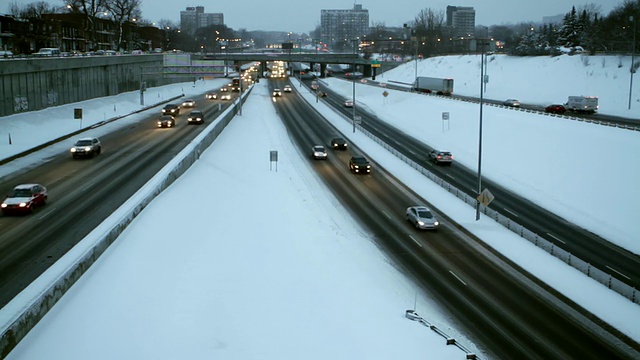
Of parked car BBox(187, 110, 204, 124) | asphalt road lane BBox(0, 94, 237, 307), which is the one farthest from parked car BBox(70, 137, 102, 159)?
parked car BBox(187, 110, 204, 124)

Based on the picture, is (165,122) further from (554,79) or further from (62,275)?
(554,79)

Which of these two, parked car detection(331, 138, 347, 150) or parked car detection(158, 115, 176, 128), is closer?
parked car detection(331, 138, 347, 150)

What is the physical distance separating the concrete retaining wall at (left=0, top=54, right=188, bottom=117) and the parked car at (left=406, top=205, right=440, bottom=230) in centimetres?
3980

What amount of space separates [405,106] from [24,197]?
63775mm

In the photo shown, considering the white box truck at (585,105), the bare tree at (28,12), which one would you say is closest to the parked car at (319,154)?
the white box truck at (585,105)

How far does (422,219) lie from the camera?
31.5 metres

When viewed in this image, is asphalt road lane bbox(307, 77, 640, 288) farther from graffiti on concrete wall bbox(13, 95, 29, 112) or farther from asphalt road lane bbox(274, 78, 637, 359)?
graffiti on concrete wall bbox(13, 95, 29, 112)

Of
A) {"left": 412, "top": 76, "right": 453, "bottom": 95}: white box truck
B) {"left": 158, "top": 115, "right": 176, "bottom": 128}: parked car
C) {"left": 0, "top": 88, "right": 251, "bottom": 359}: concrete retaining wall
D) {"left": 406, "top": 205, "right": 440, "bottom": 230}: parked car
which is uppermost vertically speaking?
{"left": 412, "top": 76, "right": 453, "bottom": 95}: white box truck

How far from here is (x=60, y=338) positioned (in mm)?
16578

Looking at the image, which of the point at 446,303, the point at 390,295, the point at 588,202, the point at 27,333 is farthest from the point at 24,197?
the point at 588,202

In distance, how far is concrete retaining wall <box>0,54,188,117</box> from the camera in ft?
173

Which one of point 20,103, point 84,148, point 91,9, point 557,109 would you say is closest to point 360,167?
point 84,148

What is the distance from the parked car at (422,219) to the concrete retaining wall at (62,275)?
14619mm

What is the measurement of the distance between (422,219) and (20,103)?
4253cm
